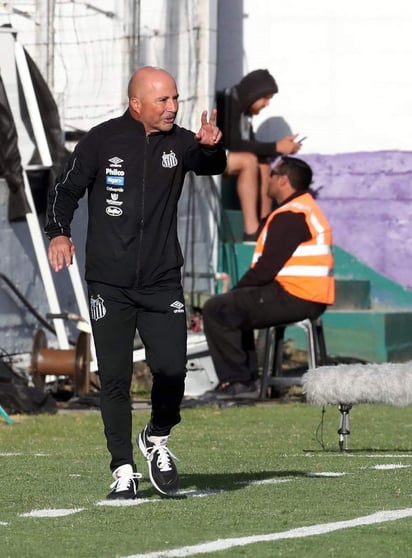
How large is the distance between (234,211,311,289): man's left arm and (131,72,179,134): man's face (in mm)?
→ 6284

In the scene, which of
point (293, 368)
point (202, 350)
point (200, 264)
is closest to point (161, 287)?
point (202, 350)

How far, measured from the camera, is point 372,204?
18109 mm

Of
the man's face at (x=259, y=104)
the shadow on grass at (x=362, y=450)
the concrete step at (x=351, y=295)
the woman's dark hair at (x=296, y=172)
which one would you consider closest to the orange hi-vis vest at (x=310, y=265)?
the woman's dark hair at (x=296, y=172)

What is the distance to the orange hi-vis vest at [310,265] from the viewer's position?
14219 mm

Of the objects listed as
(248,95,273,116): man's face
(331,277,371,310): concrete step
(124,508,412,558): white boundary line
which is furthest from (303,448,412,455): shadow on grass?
(248,95,273,116): man's face

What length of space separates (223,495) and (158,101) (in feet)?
6.10

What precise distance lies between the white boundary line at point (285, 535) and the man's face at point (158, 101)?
207 cm

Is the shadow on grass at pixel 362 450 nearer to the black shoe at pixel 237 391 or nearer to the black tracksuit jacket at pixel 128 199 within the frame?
the black tracksuit jacket at pixel 128 199

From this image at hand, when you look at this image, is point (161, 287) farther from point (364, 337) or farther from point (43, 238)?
point (364, 337)

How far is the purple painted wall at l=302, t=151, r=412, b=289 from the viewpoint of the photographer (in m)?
18.0

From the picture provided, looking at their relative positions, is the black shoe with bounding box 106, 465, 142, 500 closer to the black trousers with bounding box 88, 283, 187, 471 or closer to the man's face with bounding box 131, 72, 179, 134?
the black trousers with bounding box 88, 283, 187, 471

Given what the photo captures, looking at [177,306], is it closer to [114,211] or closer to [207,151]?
[114,211]

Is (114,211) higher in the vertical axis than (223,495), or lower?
higher

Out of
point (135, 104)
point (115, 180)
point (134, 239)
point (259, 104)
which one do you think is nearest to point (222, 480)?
point (134, 239)
